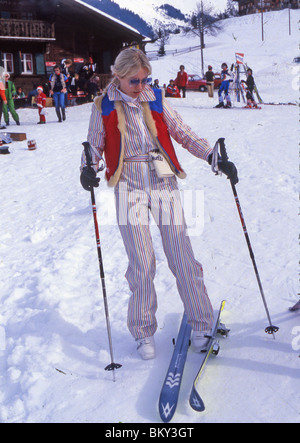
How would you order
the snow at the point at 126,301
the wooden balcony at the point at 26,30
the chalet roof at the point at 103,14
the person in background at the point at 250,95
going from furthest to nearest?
the chalet roof at the point at 103,14
the wooden balcony at the point at 26,30
the person in background at the point at 250,95
the snow at the point at 126,301

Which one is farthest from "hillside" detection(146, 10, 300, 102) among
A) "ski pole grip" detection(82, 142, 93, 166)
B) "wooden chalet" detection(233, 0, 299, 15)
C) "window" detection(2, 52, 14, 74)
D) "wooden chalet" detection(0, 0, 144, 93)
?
"ski pole grip" detection(82, 142, 93, 166)

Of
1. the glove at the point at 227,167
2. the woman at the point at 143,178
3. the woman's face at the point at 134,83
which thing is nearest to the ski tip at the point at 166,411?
the woman at the point at 143,178

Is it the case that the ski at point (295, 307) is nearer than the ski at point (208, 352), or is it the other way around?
the ski at point (208, 352)

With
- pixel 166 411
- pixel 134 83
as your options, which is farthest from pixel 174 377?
pixel 134 83

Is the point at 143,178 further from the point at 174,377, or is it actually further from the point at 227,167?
the point at 174,377

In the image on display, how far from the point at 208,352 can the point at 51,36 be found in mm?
24329

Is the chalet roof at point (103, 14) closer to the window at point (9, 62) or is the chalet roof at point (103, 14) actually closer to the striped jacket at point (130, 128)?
the window at point (9, 62)

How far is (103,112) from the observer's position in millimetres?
2744

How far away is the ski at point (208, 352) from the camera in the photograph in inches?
91.2

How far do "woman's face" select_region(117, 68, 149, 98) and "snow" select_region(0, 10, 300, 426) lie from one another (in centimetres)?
167

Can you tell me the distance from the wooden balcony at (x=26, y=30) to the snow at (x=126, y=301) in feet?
56.2

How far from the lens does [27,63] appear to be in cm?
2478
